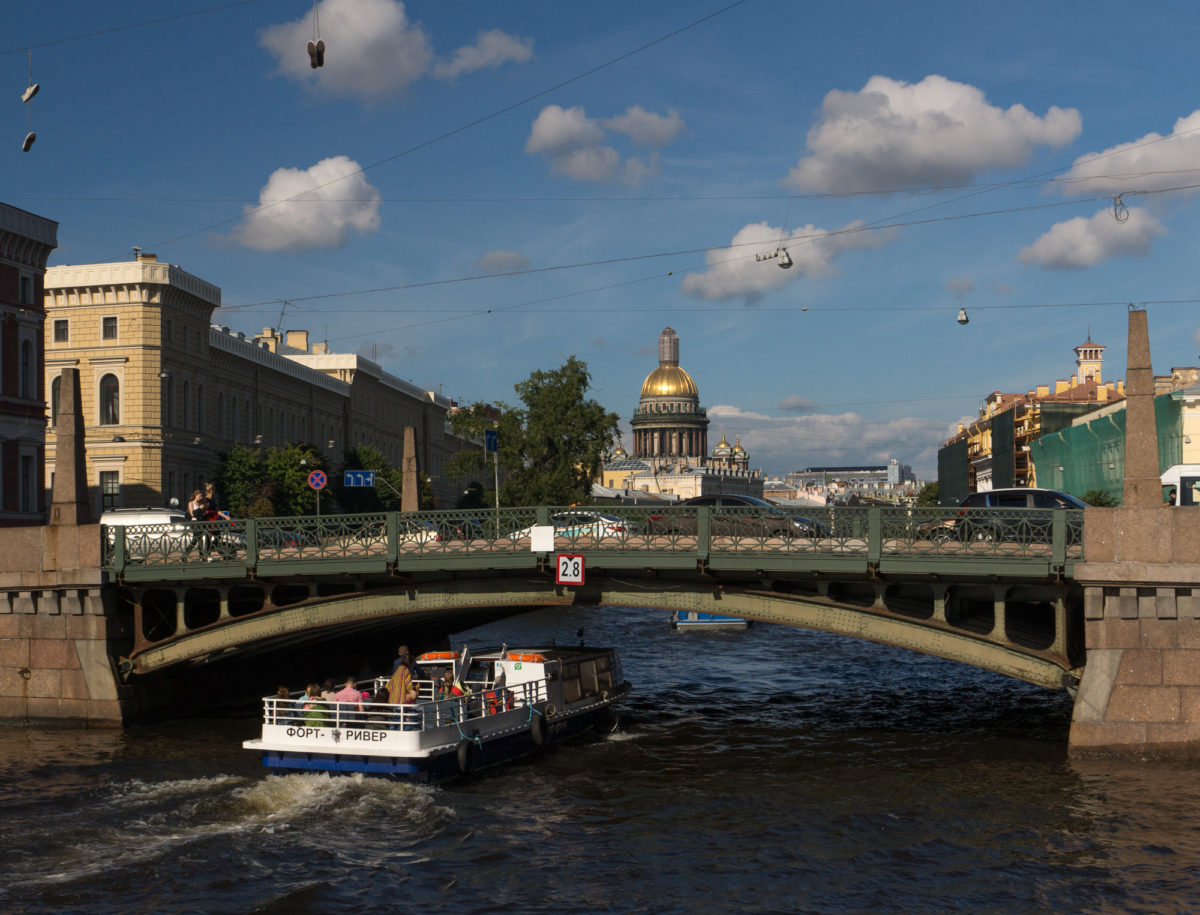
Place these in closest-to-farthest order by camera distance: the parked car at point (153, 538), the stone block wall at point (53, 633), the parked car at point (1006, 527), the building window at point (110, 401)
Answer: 1. the parked car at point (1006, 527)
2. the parked car at point (153, 538)
3. the stone block wall at point (53, 633)
4. the building window at point (110, 401)

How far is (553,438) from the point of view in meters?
79.2

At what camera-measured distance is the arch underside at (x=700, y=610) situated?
23.6 meters

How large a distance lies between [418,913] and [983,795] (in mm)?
10639

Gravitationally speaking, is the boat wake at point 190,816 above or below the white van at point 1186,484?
below

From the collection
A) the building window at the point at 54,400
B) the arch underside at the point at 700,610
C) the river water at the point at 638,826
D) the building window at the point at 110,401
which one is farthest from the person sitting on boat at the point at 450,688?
the building window at the point at 110,401

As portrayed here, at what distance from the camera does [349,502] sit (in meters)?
81.0

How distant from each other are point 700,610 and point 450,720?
5.55 metres

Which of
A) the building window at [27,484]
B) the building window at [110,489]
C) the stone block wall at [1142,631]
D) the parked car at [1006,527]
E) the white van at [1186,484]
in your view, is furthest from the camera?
the building window at [110,489]

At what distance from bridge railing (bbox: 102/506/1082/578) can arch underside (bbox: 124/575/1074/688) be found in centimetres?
109

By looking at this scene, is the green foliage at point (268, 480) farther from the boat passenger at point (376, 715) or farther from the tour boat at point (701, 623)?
the boat passenger at point (376, 715)

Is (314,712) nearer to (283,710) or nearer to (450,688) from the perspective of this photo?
(283,710)

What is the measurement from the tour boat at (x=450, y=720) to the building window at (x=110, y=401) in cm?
3644

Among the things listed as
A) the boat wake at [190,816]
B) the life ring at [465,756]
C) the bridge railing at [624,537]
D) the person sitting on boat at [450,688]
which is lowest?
the boat wake at [190,816]

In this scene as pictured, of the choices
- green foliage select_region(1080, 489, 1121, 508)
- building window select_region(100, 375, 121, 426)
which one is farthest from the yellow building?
building window select_region(100, 375, 121, 426)
